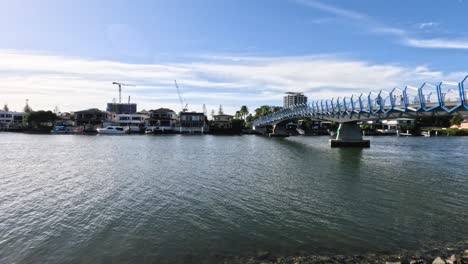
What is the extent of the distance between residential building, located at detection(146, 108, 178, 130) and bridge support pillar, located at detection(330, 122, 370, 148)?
84793 millimetres

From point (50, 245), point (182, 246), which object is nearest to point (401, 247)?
point (182, 246)

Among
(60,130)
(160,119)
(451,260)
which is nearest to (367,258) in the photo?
(451,260)

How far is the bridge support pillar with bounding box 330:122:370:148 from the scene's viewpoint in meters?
67.1

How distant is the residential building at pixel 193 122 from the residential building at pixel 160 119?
5559 mm

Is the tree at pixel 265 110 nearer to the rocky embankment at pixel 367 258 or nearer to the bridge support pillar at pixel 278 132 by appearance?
the bridge support pillar at pixel 278 132

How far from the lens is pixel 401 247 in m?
12.3

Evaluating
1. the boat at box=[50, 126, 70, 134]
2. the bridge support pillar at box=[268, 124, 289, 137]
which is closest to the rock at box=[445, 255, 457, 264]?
the bridge support pillar at box=[268, 124, 289, 137]

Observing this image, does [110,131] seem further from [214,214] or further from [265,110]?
[214,214]

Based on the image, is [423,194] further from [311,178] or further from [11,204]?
[11,204]

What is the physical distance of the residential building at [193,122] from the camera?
5369 inches

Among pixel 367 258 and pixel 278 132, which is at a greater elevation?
pixel 278 132

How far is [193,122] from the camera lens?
5458 inches

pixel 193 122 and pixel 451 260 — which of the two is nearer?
pixel 451 260

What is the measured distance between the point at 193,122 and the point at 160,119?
48.7 ft
